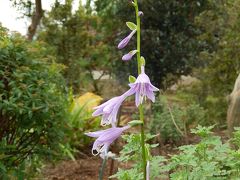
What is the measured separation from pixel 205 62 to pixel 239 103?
387cm

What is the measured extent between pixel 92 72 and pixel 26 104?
1023 cm

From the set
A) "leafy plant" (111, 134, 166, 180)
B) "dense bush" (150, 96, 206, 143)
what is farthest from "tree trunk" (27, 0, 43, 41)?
"leafy plant" (111, 134, 166, 180)

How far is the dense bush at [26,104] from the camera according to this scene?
426 cm

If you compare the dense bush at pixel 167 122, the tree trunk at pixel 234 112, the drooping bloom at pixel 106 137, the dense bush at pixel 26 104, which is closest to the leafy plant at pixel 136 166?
the drooping bloom at pixel 106 137

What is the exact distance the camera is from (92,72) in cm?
1445

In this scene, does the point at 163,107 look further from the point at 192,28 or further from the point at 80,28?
the point at 80,28

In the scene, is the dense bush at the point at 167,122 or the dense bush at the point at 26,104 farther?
the dense bush at the point at 167,122

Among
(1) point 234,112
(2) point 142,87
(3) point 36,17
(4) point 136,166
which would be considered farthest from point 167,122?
(2) point 142,87

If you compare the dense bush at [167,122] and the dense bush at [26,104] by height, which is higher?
the dense bush at [26,104]

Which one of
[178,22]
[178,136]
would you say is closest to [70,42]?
[178,22]

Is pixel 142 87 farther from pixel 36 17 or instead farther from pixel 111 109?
pixel 36 17

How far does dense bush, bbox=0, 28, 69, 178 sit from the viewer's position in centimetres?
426

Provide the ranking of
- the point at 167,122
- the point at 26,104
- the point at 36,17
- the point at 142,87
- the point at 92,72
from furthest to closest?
the point at 92,72, the point at 36,17, the point at 167,122, the point at 26,104, the point at 142,87

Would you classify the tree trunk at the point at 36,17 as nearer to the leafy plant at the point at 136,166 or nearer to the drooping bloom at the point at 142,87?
the leafy plant at the point at 136,166
